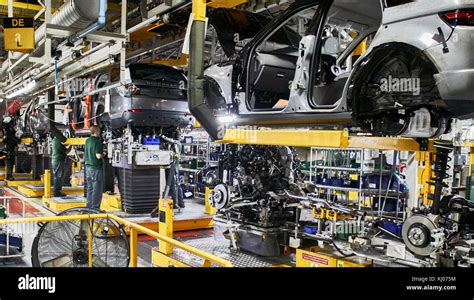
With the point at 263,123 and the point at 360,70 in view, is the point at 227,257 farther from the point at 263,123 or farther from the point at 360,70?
the point at 360,70

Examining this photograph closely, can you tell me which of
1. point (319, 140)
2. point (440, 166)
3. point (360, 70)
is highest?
point (360, 70)

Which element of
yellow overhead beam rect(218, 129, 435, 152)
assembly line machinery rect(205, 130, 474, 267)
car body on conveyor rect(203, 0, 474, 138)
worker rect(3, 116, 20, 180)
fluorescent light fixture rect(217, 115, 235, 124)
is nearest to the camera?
car body on conveyor rect(203, 0, 474, 138)

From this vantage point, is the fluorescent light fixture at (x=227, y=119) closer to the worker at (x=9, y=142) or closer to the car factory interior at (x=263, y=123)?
the car factory interior at (x=263, y=123)

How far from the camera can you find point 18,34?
5703 mm

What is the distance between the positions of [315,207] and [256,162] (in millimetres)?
1243

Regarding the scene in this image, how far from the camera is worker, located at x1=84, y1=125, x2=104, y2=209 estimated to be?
8320mm

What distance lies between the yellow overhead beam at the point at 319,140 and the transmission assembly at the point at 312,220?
0.34 m

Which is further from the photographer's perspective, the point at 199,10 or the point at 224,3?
the point at 224,3

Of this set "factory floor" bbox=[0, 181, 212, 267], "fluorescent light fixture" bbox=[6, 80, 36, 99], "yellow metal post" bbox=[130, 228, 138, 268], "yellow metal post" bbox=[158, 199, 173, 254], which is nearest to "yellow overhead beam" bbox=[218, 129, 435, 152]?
"yellow metal post" bbox=[130, 228, 138, 268]

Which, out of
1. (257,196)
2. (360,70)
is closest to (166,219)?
(257,196)

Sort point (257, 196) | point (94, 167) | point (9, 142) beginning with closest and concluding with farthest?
point (257, 196) < point (94, 167) < point (9, 142)

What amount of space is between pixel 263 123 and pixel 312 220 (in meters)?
1.38

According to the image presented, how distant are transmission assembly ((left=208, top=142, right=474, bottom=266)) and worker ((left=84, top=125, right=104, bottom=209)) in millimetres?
3099

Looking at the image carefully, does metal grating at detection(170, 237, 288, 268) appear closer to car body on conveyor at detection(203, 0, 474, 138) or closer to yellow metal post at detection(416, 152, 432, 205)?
car body on conveyor at detection(203, 0, 474, 138)
